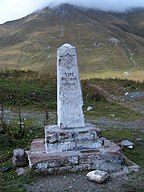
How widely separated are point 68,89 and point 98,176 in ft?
9.21

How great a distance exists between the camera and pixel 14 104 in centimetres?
2086

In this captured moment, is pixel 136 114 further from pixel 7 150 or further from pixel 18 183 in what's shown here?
pixel 18 183

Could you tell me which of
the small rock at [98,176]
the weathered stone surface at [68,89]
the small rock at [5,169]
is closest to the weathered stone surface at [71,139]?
the weathered stone surface at [68,89]

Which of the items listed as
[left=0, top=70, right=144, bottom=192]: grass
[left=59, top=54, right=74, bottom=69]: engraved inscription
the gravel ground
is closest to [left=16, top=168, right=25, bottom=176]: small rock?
[left=0, top=70, right=144, bottom=192]: grass

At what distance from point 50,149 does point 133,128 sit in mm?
6572

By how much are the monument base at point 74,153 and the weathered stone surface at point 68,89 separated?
35 cm

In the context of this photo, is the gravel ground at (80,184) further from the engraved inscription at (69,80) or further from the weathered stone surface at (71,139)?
the engraved inscription at (69,80)

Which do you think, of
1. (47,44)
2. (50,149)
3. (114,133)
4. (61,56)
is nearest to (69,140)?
(50,149)

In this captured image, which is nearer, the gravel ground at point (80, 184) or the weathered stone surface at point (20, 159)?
the gravel ground at point (80, 184)

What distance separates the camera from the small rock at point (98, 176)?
891cm

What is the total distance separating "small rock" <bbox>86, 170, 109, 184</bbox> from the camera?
891 cm

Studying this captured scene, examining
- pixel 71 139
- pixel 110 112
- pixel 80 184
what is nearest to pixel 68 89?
pixel 71 139

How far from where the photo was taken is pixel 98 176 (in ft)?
29.5

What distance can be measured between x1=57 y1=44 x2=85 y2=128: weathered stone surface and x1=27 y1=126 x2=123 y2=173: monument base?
351 millimetres
